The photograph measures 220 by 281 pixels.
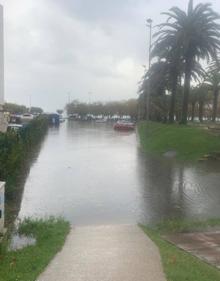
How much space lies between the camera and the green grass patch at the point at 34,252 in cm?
702

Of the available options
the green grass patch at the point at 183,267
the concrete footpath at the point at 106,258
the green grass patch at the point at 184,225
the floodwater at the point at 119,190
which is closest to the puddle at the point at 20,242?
the concrete footpath at the point at 106,258

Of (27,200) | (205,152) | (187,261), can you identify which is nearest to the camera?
(187,261)

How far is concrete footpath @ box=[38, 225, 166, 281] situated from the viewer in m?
6.91

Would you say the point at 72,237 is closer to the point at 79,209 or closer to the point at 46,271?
the point at 46,271

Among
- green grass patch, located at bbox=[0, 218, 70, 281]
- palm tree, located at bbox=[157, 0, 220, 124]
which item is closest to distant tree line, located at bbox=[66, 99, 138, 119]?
palm tree, located at bbox=[157, 0, 220, 124]

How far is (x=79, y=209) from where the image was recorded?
14039 mm

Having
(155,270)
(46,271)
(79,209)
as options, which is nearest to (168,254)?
(155,270)

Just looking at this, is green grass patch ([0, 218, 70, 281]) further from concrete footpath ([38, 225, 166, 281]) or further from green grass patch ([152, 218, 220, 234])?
green grass patch ([152, 218, 220, 234])

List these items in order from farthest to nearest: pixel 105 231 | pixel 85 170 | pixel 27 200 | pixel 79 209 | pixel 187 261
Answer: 1. pixel 85 170
2. pixel 27 200
3. pixel 79 209
4. pixel 105 231
5. pixel 187 261

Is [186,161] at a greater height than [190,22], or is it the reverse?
[190,22]

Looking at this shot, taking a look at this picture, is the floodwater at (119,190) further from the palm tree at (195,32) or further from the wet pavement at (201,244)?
the palm tree at (195,32)

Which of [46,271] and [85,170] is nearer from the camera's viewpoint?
[46,271]

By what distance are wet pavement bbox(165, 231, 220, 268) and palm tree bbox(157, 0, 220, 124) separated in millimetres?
32689

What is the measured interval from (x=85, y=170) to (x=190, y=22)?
894 inches
